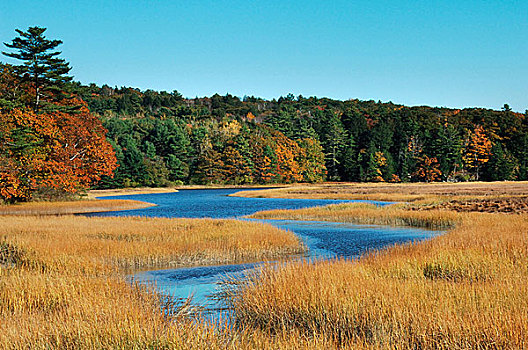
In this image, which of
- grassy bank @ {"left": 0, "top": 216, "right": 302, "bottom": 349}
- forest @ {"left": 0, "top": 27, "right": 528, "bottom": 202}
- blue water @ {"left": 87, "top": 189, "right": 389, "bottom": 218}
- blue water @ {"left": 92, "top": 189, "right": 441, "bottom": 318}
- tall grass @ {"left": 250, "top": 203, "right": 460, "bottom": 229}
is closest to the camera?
grassy bank @ {"left": 0, "top": 216, "right": 302, "bottom": 349}

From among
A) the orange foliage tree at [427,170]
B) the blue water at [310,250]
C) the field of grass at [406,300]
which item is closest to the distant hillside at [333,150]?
the orange foliage tree at [427,170]

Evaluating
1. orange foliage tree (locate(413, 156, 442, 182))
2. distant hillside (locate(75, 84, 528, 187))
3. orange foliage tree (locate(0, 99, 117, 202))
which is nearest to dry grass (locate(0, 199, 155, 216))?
orange foliage tree (locate(0, 99, 117, 202))

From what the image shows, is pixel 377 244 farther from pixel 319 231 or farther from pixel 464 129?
pixel 464 129

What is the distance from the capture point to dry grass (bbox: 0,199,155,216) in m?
39.1

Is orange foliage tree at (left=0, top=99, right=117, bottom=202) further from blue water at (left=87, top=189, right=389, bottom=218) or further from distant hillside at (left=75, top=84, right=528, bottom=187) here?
distant hillside at (left=75, top=84, right=528, bottom=187)

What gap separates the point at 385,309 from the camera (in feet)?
29.9

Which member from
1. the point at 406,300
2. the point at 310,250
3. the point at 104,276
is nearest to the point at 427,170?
the point at 310,250

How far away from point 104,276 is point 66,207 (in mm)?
33294

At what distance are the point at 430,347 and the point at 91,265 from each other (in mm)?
10499

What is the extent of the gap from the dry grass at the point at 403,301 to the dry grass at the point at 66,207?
3256 cm

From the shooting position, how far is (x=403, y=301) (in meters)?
9.38

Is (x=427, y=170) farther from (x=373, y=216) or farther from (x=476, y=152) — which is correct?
(x=373, y=216)

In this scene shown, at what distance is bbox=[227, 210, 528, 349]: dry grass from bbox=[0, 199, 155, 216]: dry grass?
107ft

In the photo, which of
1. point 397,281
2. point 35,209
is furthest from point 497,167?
point 397,281
